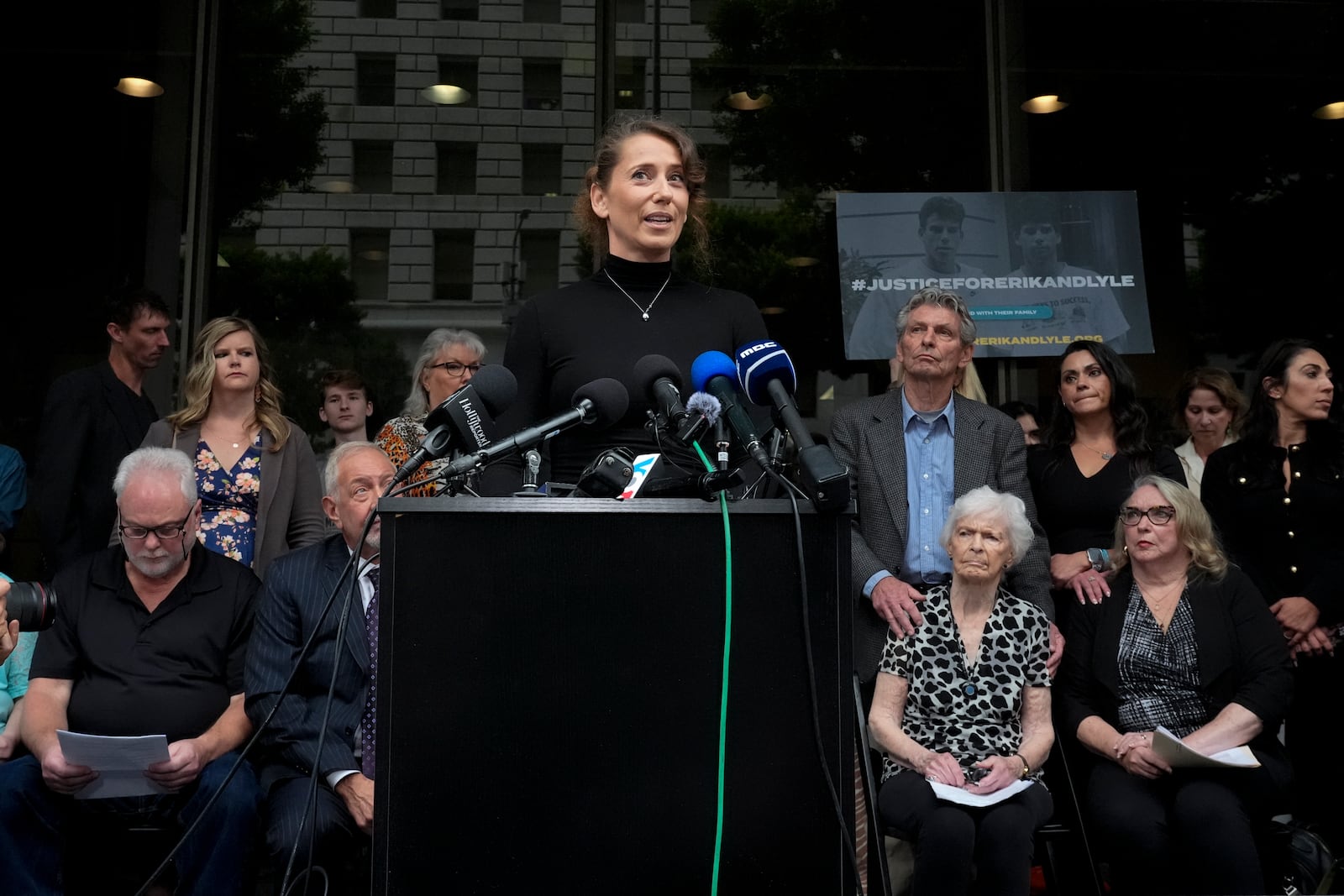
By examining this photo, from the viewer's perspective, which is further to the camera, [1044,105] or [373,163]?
[1044,105]

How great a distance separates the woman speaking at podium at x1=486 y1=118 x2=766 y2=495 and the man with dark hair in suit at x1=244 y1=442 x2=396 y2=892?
2.30 feet

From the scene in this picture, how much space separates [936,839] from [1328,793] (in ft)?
5.96

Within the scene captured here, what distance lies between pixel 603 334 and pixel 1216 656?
85.0 inches

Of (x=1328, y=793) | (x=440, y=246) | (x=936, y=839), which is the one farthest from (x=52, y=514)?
(x=1328, y=793)

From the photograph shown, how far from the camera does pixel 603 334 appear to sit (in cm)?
284

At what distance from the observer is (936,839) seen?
3289 mm

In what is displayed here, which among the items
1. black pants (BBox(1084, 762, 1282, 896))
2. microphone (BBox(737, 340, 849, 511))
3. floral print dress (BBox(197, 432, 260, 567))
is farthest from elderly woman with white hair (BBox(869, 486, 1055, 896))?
floral print dress (BBox(197, 432, 260, 567))

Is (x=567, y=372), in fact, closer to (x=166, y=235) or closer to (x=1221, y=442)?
(x=1221, y=442)

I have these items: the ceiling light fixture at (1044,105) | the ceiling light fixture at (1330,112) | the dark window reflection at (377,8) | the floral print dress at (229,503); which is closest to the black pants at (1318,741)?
the floral print dress at (229,503)

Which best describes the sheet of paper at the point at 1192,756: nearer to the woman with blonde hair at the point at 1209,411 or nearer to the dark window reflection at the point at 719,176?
the woman with blonde hair at the point at 1209,411

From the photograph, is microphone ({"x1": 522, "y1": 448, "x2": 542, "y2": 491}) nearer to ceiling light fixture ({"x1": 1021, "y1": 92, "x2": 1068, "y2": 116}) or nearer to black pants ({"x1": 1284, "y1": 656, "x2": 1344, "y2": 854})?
black pants ({"x1": 1284, "y1": 656, "x2": 1344, "y2": 854})

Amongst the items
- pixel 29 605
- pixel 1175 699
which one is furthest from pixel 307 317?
pixel 1175 699

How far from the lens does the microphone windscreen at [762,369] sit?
212 cm

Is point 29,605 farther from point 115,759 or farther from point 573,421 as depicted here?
point 573,421
